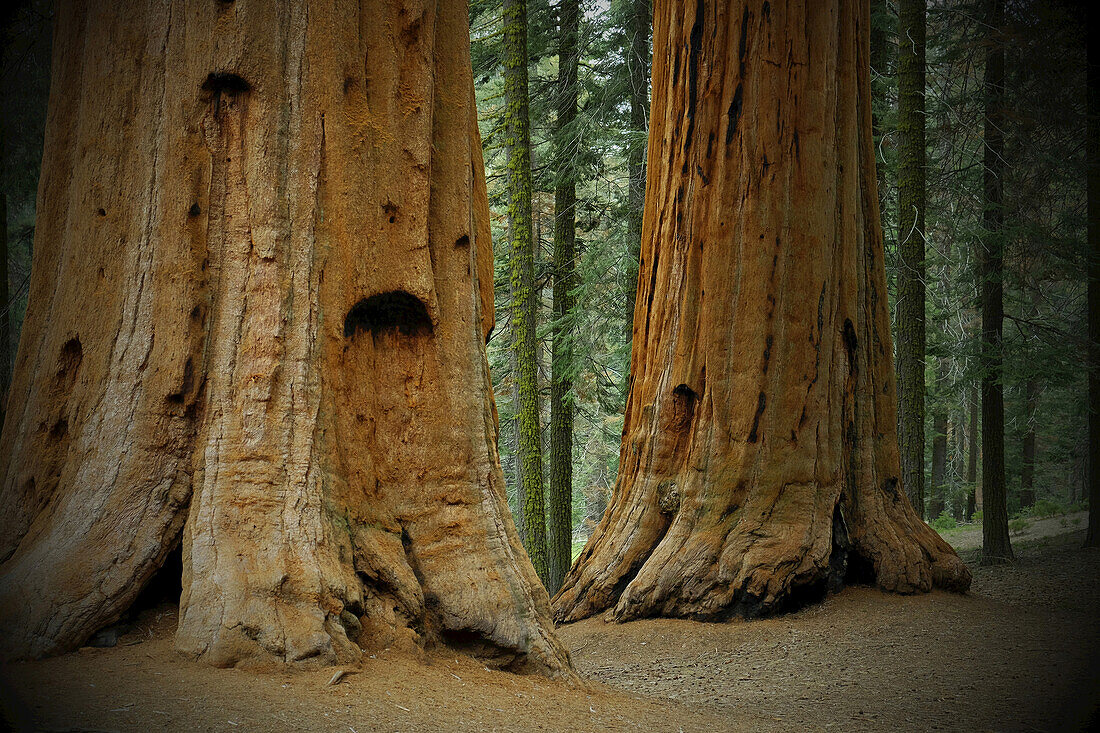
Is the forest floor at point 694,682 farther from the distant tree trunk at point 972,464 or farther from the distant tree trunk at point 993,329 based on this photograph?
the distant tree trunk at point 972,464

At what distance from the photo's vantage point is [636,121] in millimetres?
13055

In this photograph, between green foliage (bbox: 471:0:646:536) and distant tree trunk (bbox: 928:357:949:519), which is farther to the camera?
distant tree trunk (bbox: 928:357:949:519)

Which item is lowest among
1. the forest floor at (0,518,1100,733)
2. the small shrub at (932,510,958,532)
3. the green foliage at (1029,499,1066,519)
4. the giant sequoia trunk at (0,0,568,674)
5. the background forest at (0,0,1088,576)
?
the small shrub at (932,510,958,532)

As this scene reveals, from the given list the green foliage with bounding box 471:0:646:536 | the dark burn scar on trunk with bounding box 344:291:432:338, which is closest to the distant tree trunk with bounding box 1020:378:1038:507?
the green foliage with bounding box 471:0:646:536

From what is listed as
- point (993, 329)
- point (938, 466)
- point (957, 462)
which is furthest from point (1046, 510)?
point (957, 462)

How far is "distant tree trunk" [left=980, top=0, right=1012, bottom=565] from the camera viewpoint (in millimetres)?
11248

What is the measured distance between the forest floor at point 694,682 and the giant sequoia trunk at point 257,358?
0.24m

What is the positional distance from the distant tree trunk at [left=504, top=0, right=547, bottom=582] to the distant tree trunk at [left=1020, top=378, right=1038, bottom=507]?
10529 mm

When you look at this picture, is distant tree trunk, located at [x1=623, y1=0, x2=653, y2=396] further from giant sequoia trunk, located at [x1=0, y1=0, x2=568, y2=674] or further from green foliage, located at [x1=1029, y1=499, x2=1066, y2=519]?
green foliage, located at [x1=1029, y1=499, x2=1066, y2=519]

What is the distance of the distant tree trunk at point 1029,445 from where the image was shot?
657 inches

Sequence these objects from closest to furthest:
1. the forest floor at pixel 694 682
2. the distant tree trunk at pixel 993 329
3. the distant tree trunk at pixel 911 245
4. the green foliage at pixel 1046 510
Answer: the forest floor at pixel 694 682 → the distant tree trunk at pixel 911 245 → the distant tree trunk at pixel 993 329 → the green foliage at pixel 1046 510

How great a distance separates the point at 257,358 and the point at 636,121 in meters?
10.8

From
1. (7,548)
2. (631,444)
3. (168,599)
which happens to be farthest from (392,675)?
(631,444)

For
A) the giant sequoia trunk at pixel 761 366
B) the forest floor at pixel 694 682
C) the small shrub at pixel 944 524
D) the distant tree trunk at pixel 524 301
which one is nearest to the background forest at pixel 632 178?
the distant tree trunk at pixel 524 301
